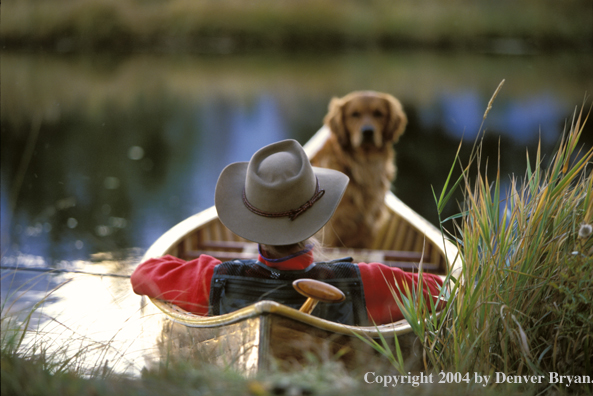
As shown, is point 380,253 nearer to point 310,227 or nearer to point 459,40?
point 310,227

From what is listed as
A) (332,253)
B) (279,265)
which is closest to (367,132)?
(332,253)

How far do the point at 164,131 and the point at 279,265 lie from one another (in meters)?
11.4

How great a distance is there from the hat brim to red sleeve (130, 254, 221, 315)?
0.63 feet

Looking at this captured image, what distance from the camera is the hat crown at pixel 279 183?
2004mm

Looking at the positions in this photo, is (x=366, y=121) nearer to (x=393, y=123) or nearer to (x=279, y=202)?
(x=393, y=123)

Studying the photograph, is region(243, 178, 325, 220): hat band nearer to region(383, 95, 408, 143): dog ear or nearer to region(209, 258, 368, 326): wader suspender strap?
region(209, 258, 368, 326): wader suspender strap

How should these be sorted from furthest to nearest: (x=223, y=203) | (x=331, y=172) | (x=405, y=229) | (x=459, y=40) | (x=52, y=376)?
1. (x=459, y=40)
2. (x=405, y=229)
3. (x=331, y=172)
4. (x=223, y=203)
5. (x=52, y=376)

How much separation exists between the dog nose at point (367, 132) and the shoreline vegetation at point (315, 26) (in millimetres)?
23559

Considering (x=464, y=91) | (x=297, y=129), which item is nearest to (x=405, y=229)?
(x=297, y=129)

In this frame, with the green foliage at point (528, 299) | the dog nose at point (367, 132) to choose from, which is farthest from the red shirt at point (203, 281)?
the dog nose at point (367, 132)

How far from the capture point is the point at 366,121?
4734mm

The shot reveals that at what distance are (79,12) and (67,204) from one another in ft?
68.1

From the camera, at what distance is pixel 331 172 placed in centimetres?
232

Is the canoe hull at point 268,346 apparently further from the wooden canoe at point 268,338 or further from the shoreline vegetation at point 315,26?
the shoreline vegetation at point 315,26
